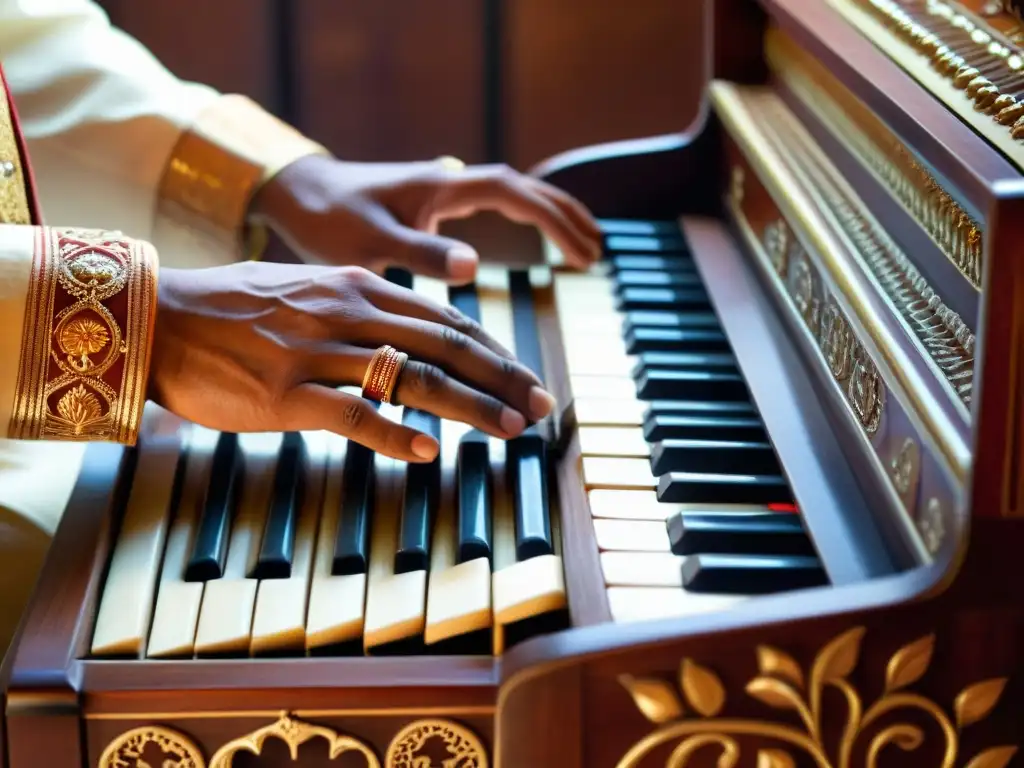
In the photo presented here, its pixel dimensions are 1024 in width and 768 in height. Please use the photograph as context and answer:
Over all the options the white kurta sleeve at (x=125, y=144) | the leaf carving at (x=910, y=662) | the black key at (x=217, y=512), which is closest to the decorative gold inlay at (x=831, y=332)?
the leaf carving at (x=910, y=662)

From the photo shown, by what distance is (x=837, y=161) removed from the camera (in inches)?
52.2

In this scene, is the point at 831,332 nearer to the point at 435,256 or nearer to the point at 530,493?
the point at 530,493

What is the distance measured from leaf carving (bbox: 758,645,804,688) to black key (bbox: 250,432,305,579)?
1.28 ft

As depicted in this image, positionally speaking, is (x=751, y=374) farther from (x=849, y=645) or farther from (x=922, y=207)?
(x=849, y=645)

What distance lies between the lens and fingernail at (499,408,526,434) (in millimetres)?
1110

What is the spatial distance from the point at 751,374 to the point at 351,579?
433 mm

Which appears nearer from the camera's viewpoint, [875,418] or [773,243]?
[875,418]

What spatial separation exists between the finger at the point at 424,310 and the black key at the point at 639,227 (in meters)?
0.56

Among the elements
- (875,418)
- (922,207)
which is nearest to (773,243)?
(922,207)

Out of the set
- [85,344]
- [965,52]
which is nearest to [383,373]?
[85,344]

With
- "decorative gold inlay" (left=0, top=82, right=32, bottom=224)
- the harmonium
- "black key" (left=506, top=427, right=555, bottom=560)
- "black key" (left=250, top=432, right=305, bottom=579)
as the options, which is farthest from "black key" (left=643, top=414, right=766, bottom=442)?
"decorative gold inlay" (left=0, top=82, right=32, bottom=224)

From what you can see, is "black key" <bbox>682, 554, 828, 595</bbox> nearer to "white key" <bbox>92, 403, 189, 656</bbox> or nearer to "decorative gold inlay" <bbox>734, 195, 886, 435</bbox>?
"decorative gold inlay" <bbox>734, 195, 886, 435</bbox>

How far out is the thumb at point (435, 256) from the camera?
4.86ft

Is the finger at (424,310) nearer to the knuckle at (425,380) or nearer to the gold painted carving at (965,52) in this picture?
the knuckle at (425,380)
